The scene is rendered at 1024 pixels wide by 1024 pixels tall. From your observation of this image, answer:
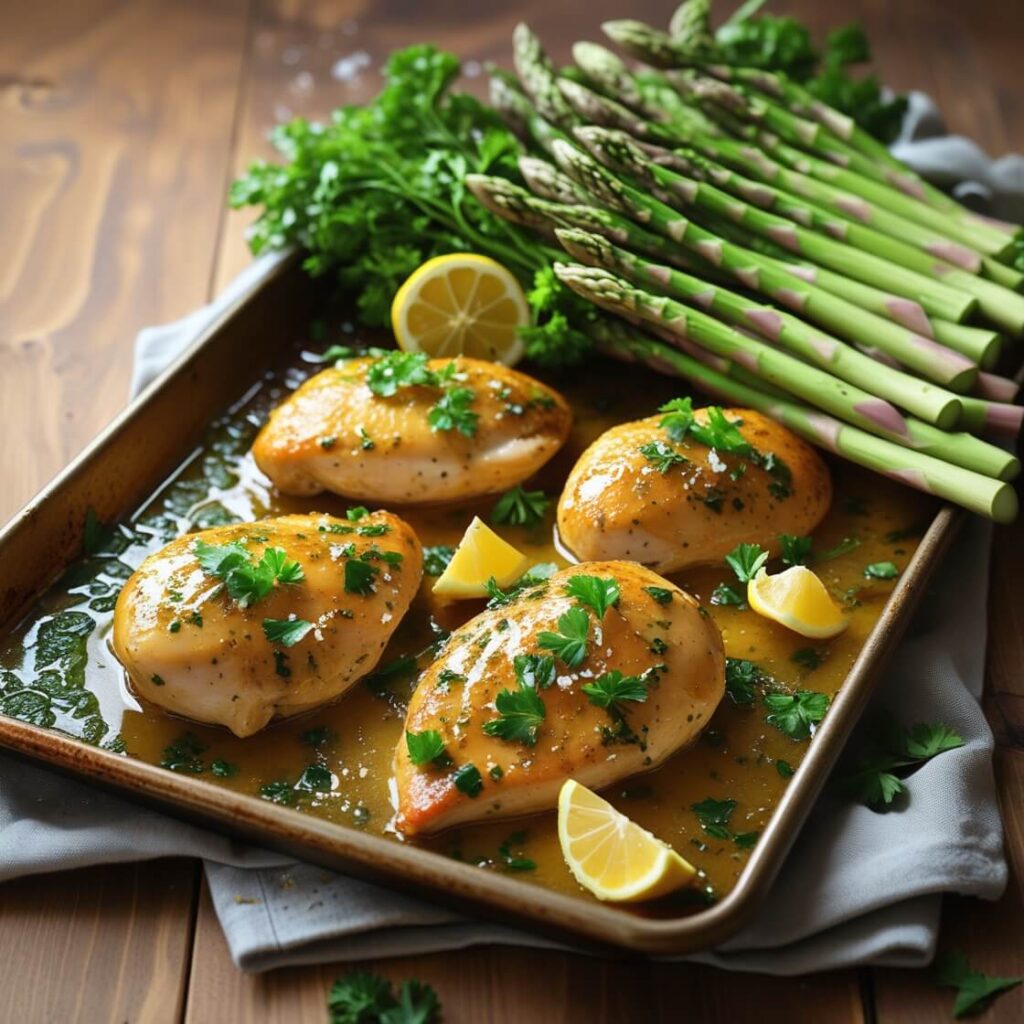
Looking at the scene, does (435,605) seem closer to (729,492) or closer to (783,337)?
(729,492)

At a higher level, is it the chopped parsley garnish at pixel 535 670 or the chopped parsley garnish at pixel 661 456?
the chopped parsley garnish at pixel 661 456

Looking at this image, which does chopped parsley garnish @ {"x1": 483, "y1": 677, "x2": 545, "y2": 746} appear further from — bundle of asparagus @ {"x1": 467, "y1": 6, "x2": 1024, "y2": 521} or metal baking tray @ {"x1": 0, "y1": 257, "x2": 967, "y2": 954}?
bundle of asparagus @ {"x1": 467, "y1": 6, "x2": 1024, "y2": 521}

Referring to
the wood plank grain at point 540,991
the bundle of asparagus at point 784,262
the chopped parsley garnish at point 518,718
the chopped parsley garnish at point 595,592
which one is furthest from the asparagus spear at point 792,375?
the wood plank grain at point 540,991

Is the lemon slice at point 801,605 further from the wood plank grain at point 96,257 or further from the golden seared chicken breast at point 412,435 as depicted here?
the wood plank grain at point 96,257

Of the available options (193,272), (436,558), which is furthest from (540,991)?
(193,272)

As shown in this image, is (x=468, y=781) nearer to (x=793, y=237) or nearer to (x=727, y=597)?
(x=727, y=597)

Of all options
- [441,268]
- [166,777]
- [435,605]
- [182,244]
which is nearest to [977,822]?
[435,605]
